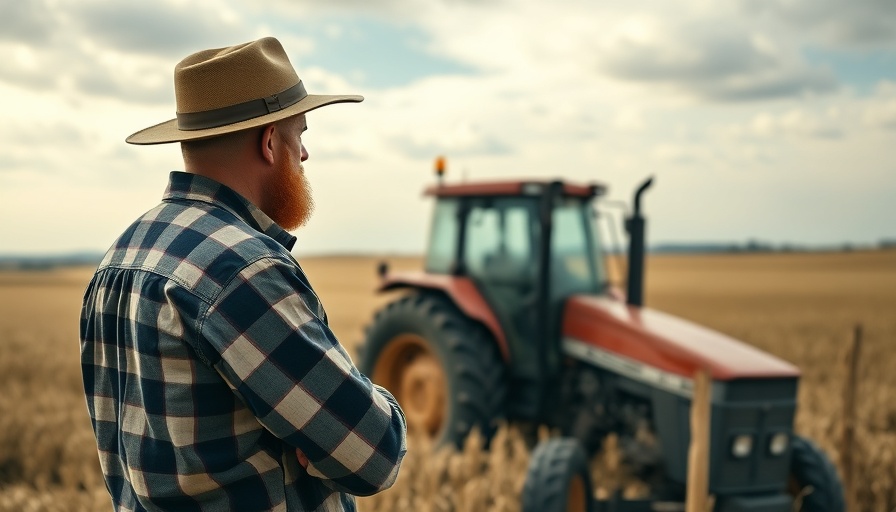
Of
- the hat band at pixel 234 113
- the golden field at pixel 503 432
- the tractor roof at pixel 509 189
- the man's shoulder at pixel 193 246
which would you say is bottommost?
the golden field at pixel 503 432

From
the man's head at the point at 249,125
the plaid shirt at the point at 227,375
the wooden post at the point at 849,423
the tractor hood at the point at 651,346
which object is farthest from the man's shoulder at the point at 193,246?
the wooden post at the point at 849,423

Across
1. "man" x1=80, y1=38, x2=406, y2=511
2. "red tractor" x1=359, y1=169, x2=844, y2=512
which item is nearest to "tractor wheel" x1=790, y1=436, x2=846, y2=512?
"red tractor" x1=359, y1=169, x2=844, y2=512

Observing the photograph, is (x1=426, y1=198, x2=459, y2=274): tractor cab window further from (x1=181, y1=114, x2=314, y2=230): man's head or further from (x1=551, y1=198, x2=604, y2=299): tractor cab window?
(x1=181, y1=114, x2=314, y2=230): man's head

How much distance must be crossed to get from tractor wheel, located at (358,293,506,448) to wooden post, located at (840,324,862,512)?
2.05 m

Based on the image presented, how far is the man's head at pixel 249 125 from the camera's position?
6.41 ft

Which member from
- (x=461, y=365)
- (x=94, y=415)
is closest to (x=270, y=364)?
(x=94, y=415)

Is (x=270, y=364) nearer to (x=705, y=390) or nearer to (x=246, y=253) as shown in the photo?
(x=246, y=253)

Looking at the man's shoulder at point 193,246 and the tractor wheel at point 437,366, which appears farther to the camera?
the tractor wheel at point 437,366

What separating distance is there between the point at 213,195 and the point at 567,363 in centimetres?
424

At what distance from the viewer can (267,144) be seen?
196cm

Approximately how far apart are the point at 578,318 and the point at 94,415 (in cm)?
400

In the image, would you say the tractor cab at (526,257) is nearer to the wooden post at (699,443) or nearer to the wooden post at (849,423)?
the wooden post at (849,423)

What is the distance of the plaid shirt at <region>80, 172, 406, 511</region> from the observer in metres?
Answer: 1.75

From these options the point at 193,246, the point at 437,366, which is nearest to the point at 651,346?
the point at 437,366
